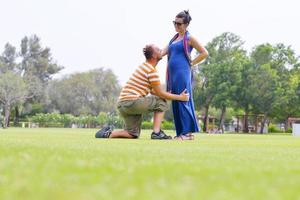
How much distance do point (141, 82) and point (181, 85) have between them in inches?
22.6

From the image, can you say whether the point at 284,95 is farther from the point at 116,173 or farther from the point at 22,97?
the point at 116,173

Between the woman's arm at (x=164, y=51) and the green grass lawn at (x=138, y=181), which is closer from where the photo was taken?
the green grass lawn at (x=138, y=181)

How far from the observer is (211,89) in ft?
161

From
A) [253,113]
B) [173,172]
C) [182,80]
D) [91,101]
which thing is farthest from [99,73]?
[173,172]

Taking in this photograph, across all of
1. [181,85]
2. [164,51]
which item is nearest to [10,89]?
[164,51]

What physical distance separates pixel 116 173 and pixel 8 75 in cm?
5812

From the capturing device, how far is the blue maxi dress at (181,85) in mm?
8031

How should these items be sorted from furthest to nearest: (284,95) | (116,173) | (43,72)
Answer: (43,72)
(284,95)
(116,173)

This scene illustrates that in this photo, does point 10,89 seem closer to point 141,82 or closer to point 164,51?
point 164,51

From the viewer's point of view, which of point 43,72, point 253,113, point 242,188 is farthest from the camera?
point 43,72

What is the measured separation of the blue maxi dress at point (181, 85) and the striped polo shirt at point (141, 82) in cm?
31

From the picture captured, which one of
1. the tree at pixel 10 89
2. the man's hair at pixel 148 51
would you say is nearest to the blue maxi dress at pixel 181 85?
the man's hair at pixel 148 51

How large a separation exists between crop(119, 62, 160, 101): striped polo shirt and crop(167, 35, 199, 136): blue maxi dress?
313 millimetres

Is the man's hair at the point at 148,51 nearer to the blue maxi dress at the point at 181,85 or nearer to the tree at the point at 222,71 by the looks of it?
the blue maxi dress at the point at 181,85
